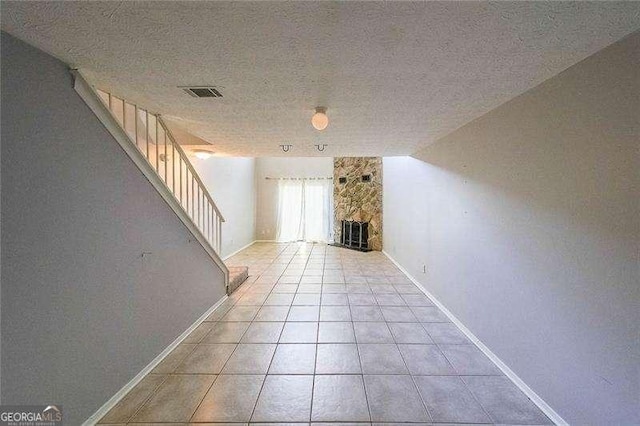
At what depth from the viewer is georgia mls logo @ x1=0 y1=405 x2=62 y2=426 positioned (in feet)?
3.69

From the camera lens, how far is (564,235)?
143 cm

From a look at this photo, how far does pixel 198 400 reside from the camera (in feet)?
5.45

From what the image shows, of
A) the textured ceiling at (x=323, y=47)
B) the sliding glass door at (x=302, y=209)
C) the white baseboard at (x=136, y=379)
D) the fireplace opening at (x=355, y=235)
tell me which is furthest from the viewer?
the sliding glass door at (x=302, y=209)

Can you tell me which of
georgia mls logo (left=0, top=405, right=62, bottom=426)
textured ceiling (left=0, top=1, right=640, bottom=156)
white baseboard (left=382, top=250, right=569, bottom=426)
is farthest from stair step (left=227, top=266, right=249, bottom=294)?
white baseboard (left=382, top=250, right=569, bottom=426)

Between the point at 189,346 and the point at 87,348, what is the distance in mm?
954

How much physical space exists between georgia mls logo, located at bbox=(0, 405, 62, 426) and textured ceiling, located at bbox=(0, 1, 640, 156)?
1.68 metres

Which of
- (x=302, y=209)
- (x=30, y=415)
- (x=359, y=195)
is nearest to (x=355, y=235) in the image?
(x=359, y=195)

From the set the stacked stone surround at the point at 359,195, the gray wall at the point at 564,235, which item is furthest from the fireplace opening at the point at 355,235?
the gray wall at the point at 564,235

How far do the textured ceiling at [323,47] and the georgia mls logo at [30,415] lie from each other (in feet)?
5.51

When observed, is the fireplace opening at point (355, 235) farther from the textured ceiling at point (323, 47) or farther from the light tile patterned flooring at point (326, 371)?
the textured ceiling at point (323, 47)

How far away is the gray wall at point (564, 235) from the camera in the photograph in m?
1.14

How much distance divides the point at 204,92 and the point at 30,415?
1.94 m

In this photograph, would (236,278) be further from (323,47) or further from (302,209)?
(302,209)

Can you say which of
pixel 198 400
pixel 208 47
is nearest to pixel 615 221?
pixel 208 47
